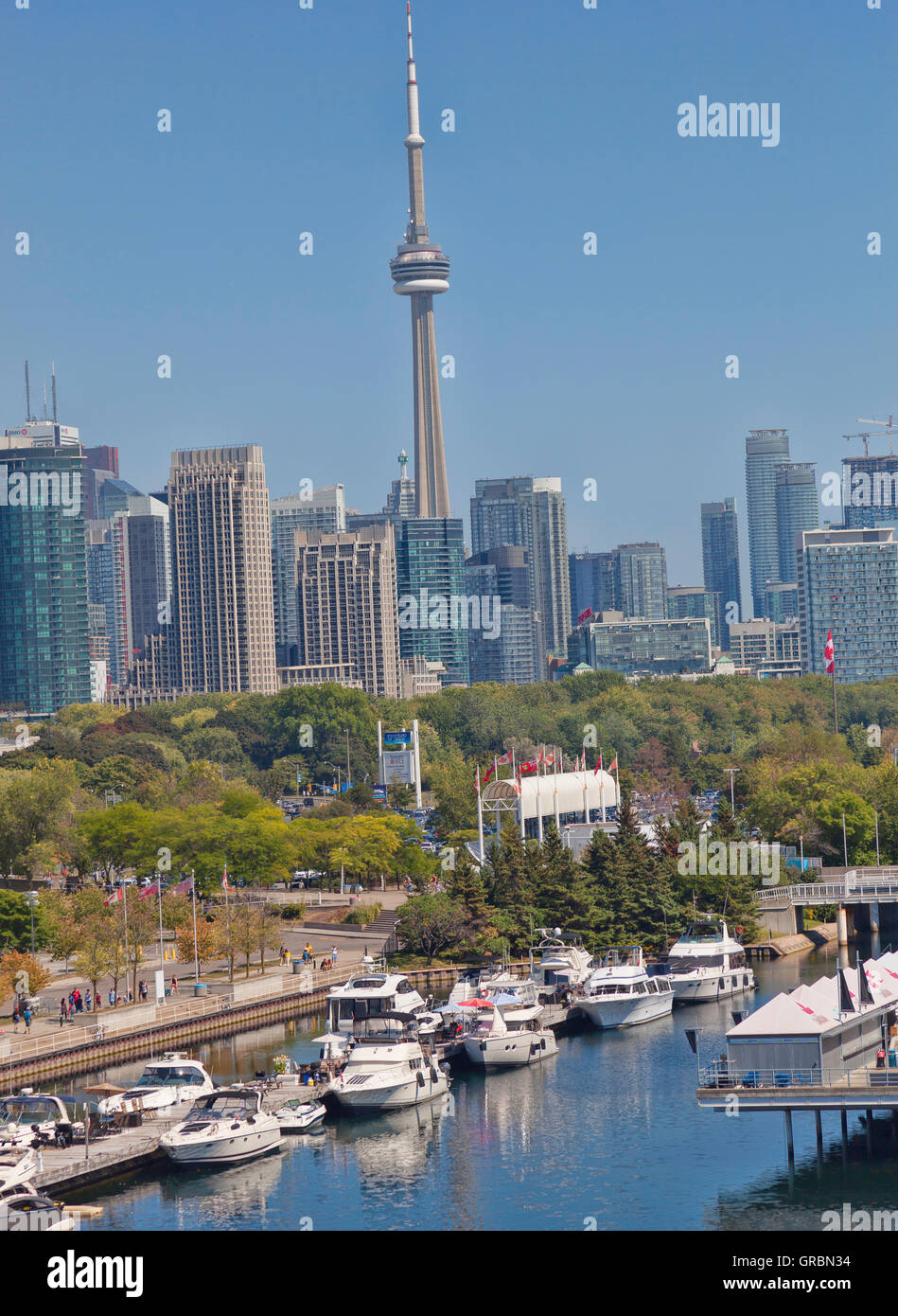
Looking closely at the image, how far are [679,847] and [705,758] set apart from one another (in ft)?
216

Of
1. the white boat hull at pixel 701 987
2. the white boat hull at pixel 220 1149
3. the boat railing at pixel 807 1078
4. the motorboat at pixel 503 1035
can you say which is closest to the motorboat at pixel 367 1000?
the motorboat at pixel 503 1035

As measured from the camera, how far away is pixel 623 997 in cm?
6388

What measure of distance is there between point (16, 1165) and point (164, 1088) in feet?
28.6

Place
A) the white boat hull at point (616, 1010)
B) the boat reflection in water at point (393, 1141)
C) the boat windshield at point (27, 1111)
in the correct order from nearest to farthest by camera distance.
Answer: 1. the boat reflection in water at point (393, 1141)
2. the boat windshield at point (27, 1111)
3. the white boat hull at point (616, 1010)

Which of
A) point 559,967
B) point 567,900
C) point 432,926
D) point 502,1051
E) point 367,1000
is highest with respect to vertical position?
point 567,900

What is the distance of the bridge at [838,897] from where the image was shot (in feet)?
262

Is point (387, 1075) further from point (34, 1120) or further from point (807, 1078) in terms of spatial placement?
point (807, 1078)

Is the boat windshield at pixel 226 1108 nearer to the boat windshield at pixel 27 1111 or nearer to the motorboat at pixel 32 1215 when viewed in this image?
the boat windshield at pixel 27 1111

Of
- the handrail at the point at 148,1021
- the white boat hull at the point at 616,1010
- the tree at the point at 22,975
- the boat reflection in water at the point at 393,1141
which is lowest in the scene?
the boat reflection in water at the point at 393,1141

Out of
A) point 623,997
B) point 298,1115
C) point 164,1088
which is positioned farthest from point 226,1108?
point 623,997

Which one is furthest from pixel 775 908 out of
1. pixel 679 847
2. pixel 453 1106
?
pixel 453 1106

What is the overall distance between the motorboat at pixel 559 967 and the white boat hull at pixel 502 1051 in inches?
295

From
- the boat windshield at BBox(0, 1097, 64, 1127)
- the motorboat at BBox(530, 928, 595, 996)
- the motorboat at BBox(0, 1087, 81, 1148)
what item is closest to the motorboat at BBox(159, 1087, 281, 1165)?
the motorboat at BBox(0, 1087, 81, 1148)

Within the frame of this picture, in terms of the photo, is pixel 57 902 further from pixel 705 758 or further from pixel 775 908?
pixel 705 758
